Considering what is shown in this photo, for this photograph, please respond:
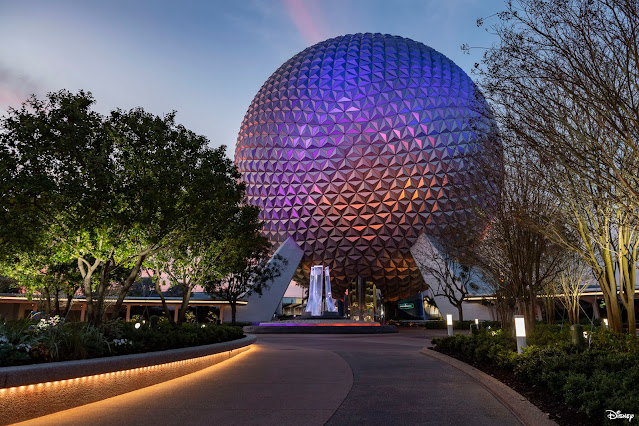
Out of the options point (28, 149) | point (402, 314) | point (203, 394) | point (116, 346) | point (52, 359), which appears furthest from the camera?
point (402, 314)

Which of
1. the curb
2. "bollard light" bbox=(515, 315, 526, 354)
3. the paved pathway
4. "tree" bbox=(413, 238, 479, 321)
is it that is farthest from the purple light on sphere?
the curb

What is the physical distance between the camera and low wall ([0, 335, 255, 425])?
6602mm

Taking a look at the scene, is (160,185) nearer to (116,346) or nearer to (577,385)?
(116,346)

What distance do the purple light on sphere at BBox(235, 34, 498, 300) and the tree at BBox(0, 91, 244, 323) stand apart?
26947 millimetres

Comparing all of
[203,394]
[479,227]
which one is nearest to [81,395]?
[203,394]

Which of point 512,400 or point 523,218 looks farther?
point 523,218

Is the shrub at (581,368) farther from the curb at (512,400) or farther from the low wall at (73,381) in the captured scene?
the low wall at (73,381)

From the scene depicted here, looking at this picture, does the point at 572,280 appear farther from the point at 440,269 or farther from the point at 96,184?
the point at 96,184

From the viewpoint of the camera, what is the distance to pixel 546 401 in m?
7.46

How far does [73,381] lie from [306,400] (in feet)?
12.8

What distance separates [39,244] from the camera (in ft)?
52.4

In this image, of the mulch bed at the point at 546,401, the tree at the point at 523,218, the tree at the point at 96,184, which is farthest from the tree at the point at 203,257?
the mulch bed at the point at 546,401

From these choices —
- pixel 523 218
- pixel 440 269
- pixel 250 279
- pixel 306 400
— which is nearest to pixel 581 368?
pixel 306 400

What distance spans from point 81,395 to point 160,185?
26.6ft
